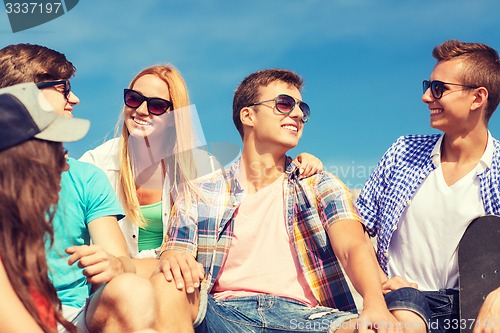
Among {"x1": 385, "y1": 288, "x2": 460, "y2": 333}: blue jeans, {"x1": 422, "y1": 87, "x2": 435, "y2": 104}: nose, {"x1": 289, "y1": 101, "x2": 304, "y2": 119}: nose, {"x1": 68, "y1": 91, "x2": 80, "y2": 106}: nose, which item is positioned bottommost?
{"x1": 385, "y1": 288, "x2": 460, "y2": 333}: blue jeans

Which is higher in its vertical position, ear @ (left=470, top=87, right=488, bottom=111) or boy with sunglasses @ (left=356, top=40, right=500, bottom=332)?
ear @ (left=470, top=87, right=488, bottom=111)

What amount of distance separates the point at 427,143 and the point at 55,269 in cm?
319

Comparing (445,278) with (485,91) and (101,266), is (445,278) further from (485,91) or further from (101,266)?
(101,266)

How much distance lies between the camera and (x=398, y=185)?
5.29 meters

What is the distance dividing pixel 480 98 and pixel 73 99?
3346 mm

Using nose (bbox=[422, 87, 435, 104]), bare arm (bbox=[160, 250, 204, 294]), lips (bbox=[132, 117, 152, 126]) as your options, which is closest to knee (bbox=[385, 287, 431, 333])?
bare arm (bbox=[160, 250, 204, 294])

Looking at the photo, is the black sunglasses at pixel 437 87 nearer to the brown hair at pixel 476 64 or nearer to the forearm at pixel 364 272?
the brown hair at pixel 476 64

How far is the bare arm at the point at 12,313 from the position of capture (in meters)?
2.60

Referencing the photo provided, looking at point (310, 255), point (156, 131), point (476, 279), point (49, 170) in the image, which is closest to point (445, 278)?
point (476, 279)

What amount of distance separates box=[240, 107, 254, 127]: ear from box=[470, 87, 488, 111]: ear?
73.7 inches

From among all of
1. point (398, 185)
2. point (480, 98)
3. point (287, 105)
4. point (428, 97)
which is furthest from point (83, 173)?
point (480, 98)

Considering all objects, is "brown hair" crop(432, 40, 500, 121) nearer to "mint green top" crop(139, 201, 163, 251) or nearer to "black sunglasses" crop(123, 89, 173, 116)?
"black sunglasses" crop(123, 89, 173, 116)

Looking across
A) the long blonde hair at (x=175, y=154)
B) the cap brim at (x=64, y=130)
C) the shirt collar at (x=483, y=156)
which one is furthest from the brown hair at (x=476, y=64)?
the cap brim at (x=64, y=130)

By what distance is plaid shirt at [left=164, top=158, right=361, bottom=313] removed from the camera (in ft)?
15.6
